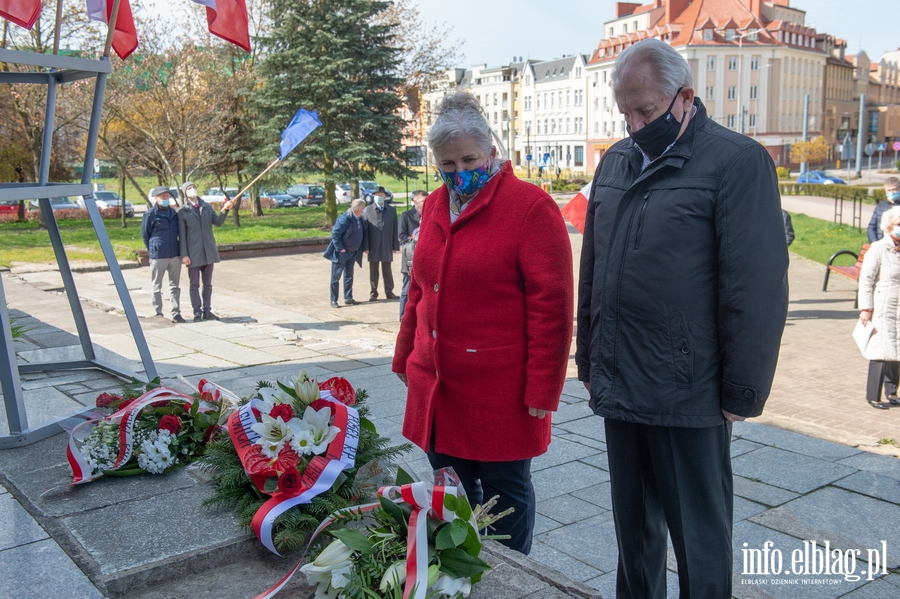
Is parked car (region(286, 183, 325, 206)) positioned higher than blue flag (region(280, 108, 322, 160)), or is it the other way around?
blue flag (region(280, 108, 322, 160))

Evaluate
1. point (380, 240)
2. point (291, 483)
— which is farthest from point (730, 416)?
point (380, 240)

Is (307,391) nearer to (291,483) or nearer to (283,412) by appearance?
(283,412)

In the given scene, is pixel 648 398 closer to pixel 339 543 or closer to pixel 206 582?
pixel 339 543

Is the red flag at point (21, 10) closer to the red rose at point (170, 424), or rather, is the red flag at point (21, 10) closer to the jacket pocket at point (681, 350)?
the red rose at point (170, 424)

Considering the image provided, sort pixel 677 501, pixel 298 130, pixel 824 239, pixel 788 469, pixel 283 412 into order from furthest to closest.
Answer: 1. pixel 824 239
2. pixel 298 130
3. pixel 788 469
4. pixel 283 412
5. pixel 677 501

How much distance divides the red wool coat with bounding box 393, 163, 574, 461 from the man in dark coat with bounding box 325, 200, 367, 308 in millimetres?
10532

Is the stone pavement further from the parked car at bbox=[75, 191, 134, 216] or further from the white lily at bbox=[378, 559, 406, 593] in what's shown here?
the parked car at bbox=[75, 191, 134, 216]

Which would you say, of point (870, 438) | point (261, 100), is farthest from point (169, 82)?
point (870, 438)

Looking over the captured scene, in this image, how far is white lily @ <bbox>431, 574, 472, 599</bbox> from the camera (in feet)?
7.28

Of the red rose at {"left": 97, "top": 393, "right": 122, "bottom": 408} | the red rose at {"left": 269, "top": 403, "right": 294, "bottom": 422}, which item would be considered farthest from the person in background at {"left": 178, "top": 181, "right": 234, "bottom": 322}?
the red rose at {"left": 269, "top": 403, "right": 294, "bottom": 422}

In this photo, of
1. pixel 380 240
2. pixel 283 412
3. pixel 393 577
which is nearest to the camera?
pixel 393 577

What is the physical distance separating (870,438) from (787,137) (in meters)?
90.4

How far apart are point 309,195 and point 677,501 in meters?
43.4

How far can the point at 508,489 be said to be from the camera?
3.03 m
